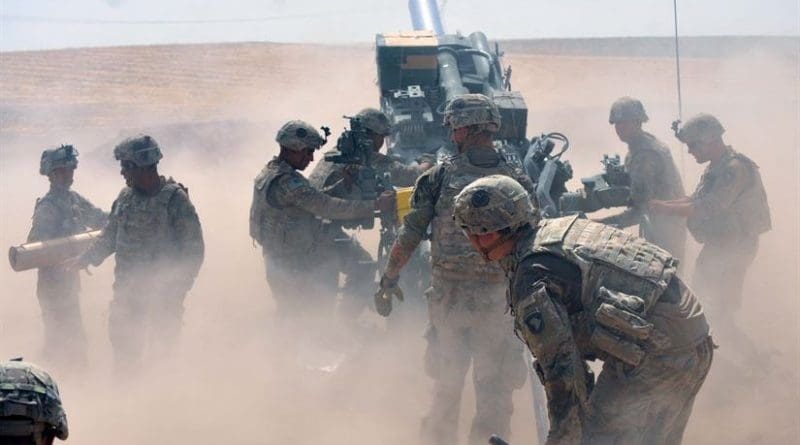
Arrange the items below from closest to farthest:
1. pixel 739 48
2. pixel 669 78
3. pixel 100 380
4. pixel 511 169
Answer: pixel 511 169 < pixel 100 380 < pixel 669 78 < pixel 739 48

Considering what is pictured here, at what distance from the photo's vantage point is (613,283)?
414 centimetres

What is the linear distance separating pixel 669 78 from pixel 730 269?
1678cm

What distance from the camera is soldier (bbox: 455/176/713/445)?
13.2ft

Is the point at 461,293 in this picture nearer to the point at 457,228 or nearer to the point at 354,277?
the point at 457,228

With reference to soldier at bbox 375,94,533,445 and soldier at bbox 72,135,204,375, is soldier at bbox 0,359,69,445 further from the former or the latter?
soldier at bbox 72,135,204,375

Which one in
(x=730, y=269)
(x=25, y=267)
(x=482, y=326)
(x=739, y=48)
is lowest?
(x=739, y=48)

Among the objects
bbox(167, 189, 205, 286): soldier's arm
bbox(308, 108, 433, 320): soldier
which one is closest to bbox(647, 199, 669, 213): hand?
bbox(308, 108, 433, 320): soldier

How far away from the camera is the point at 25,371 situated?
2.78m

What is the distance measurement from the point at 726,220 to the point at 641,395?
3.87 meters

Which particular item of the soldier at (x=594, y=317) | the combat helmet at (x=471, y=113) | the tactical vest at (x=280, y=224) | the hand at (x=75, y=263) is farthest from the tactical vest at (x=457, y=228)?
the hand at (x=75, y=263)

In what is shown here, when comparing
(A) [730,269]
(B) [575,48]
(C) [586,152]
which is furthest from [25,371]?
(B) [575,48]

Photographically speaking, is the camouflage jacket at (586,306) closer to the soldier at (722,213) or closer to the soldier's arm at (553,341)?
the soldier's arm at (553,341)

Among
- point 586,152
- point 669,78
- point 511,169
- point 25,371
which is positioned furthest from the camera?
point 669,78

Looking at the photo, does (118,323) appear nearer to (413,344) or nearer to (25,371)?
(413,344)
